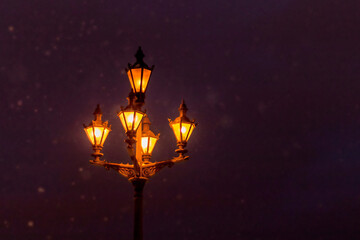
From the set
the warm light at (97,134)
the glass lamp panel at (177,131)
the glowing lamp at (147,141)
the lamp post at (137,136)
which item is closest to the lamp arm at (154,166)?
the lamp post at (137,136)

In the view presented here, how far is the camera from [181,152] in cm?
909

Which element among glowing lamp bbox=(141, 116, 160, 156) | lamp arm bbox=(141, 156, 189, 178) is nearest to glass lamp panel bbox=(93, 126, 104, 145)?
glowing lamp bbox=(141, 116, 160, 156)

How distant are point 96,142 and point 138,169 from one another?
108 centimetres

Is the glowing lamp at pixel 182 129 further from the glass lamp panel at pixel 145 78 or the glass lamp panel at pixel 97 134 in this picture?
the glass lamp panel at pixel 97 134

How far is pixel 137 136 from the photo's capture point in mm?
9203

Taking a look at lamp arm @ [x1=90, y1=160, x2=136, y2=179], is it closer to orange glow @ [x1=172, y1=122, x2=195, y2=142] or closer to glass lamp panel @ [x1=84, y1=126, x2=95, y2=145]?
glass lamp panel @ [x1=84, y1=126, x2=95, y2=145]

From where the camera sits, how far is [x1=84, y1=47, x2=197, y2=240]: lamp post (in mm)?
8359

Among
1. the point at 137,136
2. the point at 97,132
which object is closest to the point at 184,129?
the point at 137,136

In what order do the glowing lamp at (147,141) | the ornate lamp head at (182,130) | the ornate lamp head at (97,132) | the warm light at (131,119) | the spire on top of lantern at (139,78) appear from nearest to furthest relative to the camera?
the warm light at (131,119)
the spire on top of lantern at (139,78)
the ornate lamp head at (182,130)
the ornate lamp head at (97,132)
the glowing lamp at (147,141)

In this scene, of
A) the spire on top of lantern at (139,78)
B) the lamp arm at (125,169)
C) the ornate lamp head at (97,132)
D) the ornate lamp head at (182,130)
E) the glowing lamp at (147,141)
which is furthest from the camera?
the glowing lamp at (147,141)

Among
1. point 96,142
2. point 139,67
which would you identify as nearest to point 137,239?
point 96,142

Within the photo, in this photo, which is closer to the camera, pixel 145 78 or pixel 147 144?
pixel 145 78

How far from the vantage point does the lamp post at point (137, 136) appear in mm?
8359

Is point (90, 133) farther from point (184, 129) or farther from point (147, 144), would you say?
point (184, 129)
